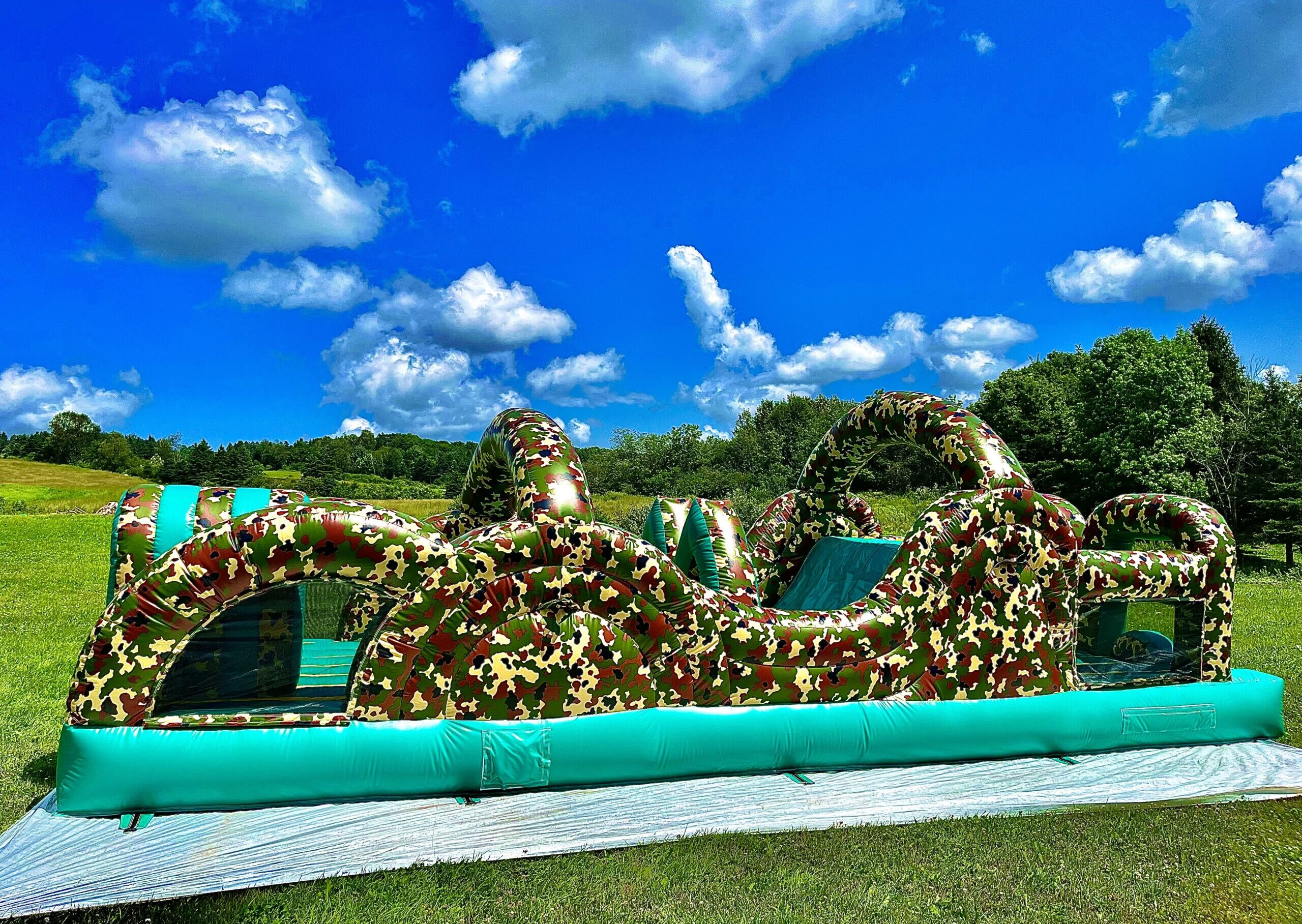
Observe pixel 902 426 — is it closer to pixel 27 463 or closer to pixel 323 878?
pixel 323 878

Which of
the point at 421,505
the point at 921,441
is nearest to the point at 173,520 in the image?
the point at 921,441

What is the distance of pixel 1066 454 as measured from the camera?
32281 mm

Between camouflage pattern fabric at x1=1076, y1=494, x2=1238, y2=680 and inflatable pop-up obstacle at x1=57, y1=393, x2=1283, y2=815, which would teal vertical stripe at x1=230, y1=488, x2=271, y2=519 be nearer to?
inflatable pop-up obstacle at x1=57, y1=393, x2=1283, y2=815

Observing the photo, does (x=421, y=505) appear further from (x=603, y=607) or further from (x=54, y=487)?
(x=54, y=487)

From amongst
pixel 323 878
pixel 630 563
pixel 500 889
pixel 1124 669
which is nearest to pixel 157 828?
pixel 323 878

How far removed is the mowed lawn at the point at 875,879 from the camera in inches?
119

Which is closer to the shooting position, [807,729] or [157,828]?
[157,828]

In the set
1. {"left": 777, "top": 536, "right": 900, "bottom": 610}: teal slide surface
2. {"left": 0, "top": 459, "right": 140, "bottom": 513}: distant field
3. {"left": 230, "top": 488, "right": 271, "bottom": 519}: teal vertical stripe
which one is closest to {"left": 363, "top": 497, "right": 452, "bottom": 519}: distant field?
{"left": 0, "top": 459, "right": 140, "bottom": 513}: distant field

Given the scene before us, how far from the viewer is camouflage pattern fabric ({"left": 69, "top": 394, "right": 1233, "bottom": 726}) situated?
3.67 m

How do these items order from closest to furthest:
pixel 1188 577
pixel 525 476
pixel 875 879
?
pixel 875 879 < pixel 525 476 < pixel 1188 577

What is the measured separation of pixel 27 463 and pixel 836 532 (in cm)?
4269

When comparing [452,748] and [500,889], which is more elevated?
[452,748]

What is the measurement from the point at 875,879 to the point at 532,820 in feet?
5.05

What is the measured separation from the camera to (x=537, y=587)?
13.2 feet
